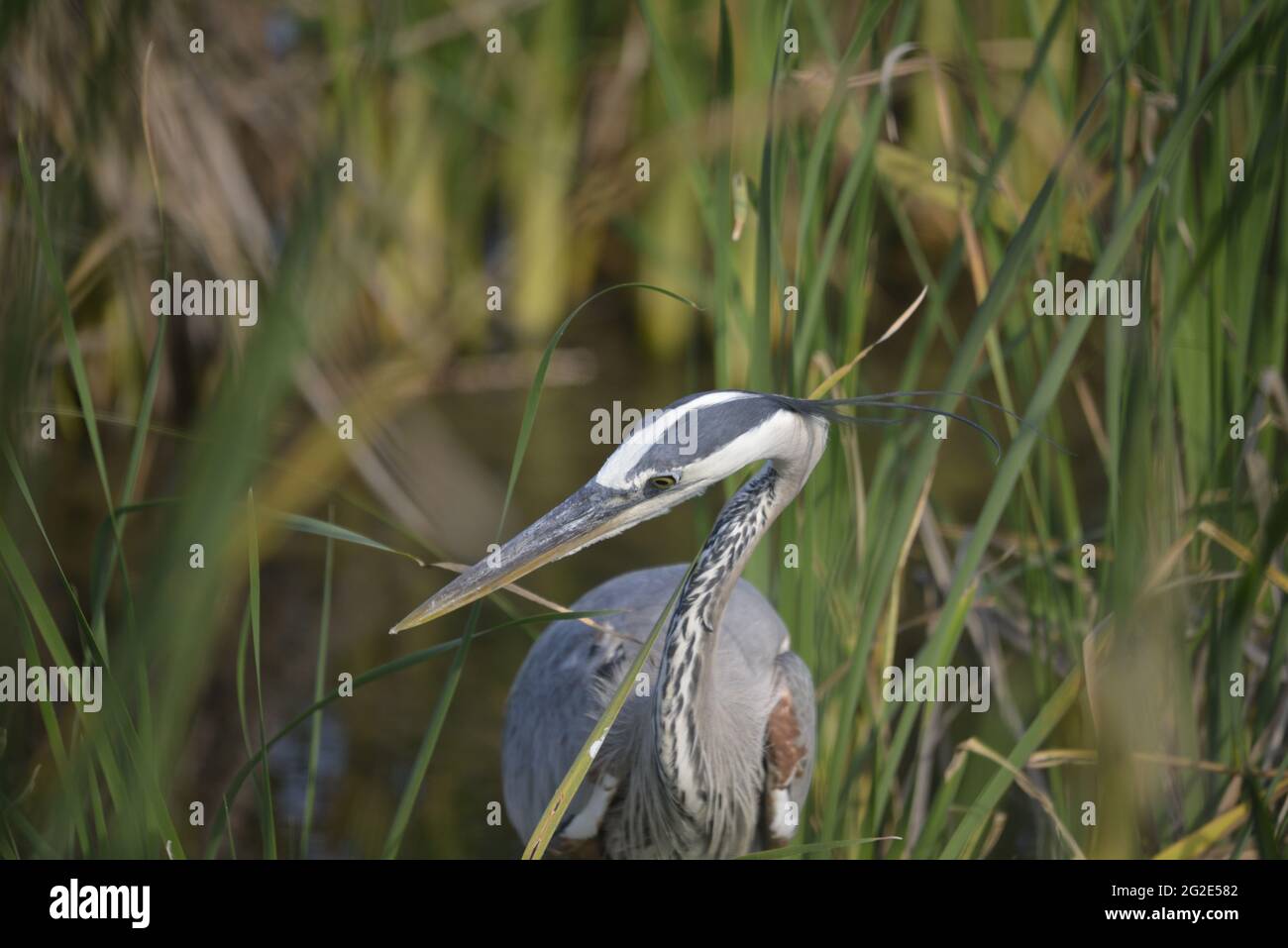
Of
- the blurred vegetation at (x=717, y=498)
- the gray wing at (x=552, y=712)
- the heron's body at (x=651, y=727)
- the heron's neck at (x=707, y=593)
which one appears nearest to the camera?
the blurred vegetation at (x=717, y=498)

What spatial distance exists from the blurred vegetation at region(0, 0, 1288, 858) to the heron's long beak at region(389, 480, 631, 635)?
0.08 m

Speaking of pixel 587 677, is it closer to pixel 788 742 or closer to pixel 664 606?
pixel 664 606

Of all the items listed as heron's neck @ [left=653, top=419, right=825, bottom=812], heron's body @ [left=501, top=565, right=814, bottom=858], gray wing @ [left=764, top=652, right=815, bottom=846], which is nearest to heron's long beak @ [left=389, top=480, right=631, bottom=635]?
heron's neck @ [left=653, top=419, right=825, bottom=812]

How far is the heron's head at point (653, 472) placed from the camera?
180 cm

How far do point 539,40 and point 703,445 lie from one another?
12.6 ft

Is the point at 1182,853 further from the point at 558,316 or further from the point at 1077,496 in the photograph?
the point at 558,316

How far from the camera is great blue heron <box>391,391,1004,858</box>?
182cm

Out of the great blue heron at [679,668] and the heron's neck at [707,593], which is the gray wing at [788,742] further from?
the heron's neck at [707,593]

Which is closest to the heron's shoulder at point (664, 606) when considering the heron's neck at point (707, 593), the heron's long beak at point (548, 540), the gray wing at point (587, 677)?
the gray wing at point (587, 677)

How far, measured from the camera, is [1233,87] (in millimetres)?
2223

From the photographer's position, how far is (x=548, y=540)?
6.04ft

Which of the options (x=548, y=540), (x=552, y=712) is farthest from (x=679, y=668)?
(x=552, y=712)

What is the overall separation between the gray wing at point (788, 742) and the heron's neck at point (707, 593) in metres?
0.25

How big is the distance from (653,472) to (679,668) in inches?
13.6
